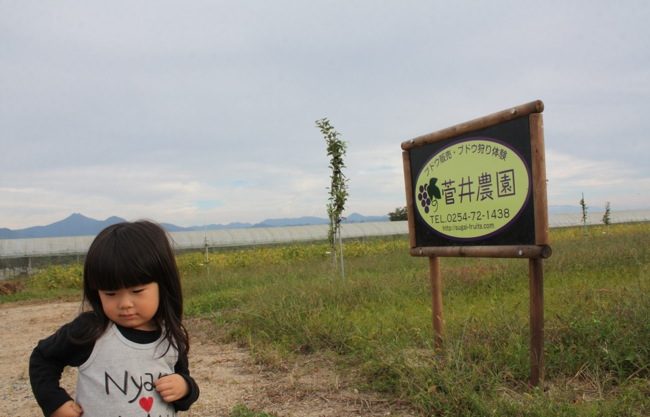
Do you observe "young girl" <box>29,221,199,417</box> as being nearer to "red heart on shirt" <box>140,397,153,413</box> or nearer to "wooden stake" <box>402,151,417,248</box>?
"red heart on shirt" <box>140,397,153,413</box>

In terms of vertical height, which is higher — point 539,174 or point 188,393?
point 539,174

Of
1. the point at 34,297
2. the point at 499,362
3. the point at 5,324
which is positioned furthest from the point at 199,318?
the point at 34,297

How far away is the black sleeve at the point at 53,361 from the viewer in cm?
149

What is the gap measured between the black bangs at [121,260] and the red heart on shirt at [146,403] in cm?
36

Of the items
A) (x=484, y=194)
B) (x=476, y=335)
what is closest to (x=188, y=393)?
(x=484, y=194)

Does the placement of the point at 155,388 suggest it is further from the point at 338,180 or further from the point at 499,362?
the point at 338,180

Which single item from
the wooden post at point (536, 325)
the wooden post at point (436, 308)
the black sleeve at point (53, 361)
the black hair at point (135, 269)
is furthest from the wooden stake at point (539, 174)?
the black sleeve at point (53, 361)

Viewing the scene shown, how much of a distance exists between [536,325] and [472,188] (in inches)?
40.5

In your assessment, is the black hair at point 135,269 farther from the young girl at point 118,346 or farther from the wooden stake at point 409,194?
the wooden stake at point 409,194

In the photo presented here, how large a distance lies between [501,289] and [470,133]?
11.0ft

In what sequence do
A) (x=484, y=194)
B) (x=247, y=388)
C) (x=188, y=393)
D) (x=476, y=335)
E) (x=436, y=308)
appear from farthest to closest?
1. (x=436, y=308)
2. (x=476, y=335)
3. (x=247, y=388)
4. (x=484, y=194)
5. (x=188, y=393)

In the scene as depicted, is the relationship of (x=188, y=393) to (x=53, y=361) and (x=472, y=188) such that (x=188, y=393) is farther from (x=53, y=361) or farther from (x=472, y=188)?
(x=472, y=188)

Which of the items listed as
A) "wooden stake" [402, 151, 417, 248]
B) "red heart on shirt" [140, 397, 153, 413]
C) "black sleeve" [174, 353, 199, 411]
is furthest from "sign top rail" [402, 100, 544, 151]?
"red heart on shirt" [140, 397, 153, 413]

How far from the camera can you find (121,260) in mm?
1540
